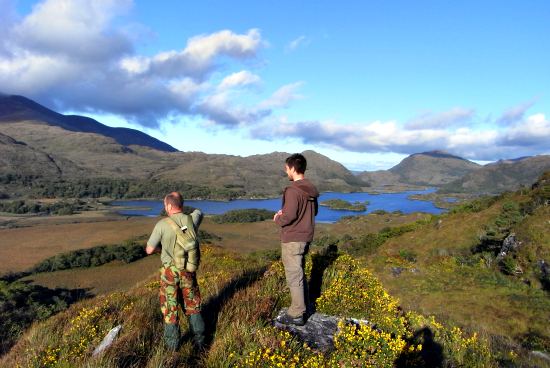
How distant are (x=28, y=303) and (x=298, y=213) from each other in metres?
24.6

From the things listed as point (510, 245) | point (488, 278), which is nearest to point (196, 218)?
point (488, 278)

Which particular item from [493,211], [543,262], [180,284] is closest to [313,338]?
[180,284]

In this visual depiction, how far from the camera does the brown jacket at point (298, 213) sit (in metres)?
6.24

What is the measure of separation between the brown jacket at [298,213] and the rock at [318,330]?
1422 millimetres

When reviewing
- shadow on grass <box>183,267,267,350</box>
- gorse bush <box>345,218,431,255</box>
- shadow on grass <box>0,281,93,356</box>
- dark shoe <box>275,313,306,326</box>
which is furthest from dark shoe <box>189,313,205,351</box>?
gorse bush <box>345,218,431,255</box>

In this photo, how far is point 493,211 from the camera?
30.0 meters

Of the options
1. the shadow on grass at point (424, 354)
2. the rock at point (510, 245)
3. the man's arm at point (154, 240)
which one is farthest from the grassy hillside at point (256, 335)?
the rock at point (510, 245)

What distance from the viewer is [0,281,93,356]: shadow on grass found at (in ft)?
63.8

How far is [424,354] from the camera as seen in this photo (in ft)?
23.1

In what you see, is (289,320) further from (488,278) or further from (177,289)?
(488,278)

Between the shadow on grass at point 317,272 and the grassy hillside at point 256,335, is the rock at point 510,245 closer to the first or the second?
the shadow on grass at point 317,272

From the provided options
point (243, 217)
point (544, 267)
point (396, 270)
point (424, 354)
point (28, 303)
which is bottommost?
point (243, 217)

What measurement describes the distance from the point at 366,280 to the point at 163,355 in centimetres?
518

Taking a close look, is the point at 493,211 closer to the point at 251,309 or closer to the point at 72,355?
the point at 251,309
